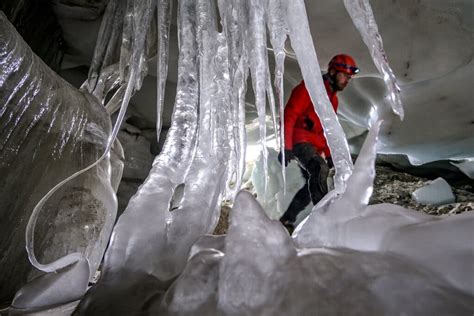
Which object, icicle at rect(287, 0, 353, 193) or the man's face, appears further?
the man's face

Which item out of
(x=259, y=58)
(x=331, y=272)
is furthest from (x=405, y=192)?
(x=331, y=272)

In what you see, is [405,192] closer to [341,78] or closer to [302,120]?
[302,120]

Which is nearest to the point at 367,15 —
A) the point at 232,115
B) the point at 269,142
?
the point at 232,115

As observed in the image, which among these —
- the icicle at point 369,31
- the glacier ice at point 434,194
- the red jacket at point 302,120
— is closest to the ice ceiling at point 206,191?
the icicle at point 369,31

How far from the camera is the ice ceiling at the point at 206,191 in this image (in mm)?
609

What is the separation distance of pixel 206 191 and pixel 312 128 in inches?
104

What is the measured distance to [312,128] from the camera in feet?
11.8

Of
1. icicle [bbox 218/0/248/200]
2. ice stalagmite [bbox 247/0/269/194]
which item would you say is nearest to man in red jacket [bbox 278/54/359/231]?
icicle [bbox 218/0/248/200]

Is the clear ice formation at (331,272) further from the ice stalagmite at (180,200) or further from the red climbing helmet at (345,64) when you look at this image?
the red climbing helmet at (345,64)

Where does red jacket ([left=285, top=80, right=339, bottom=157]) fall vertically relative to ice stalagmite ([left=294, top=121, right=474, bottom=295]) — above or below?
above

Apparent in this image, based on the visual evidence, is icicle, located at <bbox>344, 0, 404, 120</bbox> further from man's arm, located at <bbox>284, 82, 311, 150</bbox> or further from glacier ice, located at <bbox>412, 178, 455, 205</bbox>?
glacier ice, located at <bbox>412, 178, 455, 205</bbox>

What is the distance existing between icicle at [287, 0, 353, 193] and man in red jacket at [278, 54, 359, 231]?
182cm

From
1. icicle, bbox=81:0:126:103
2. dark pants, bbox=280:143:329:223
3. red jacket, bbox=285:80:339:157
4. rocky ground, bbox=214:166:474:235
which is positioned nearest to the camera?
icicle, bbox=81:0:126:103

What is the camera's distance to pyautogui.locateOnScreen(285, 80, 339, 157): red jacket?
3379 mm
